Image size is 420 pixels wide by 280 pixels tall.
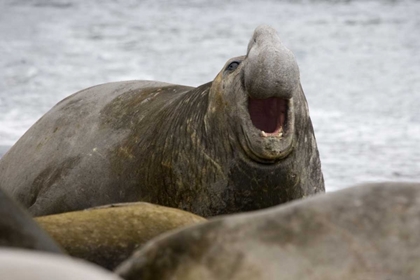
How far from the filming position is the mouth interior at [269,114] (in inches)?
173

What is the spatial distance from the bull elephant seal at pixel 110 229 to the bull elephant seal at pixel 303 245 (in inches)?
28.8

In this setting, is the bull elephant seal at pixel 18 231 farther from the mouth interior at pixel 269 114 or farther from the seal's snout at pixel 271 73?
the mouth interior at pixel 269 114

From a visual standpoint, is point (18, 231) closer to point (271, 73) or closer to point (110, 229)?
point (110, 229)

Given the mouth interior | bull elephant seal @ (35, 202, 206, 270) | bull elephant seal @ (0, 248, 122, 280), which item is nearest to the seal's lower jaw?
the mouth interior

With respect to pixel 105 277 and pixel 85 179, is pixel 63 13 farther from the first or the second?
pixel 105 277

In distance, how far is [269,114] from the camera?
4488mm

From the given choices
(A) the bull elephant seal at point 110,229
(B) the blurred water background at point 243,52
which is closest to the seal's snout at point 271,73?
(A) the bull elephant seal at point 110,229

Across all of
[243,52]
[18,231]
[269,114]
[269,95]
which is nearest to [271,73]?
[269,95]

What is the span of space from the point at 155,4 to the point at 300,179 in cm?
1290

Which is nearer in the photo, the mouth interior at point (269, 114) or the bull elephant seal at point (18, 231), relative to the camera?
the bull elephant seal at point (18, 231)

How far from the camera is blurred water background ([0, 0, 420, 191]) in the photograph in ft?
26.0

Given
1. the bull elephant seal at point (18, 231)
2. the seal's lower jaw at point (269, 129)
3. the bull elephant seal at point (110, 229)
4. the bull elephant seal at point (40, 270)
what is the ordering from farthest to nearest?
the seal's lower jaw at point (269, 129), the bull elephant seal at point (110, 229), the bull elephant seal at point (18, 231), the bull elephant seal at point (40, 270)

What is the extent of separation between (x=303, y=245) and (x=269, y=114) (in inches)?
88.5

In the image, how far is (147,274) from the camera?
2.28 metres
